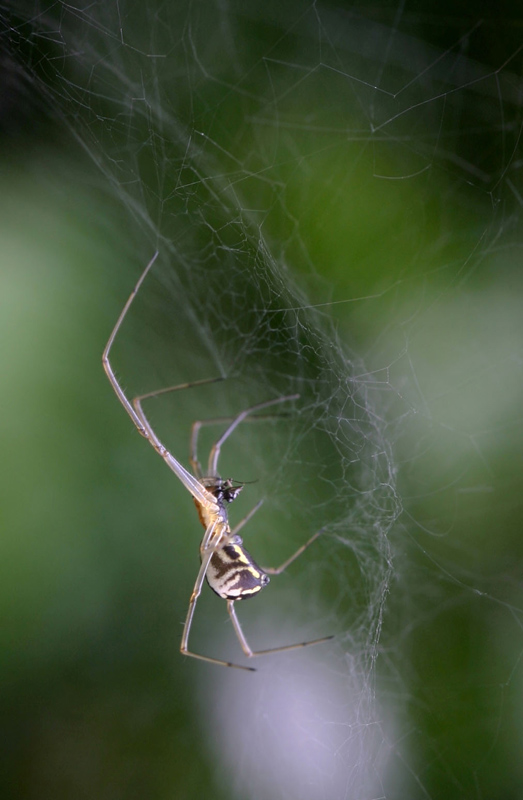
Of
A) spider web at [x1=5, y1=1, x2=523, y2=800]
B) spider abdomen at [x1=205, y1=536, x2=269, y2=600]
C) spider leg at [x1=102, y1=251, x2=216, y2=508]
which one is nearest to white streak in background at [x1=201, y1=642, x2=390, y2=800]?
spider web at [x1=5, y1=1, x2=523, y2=800]

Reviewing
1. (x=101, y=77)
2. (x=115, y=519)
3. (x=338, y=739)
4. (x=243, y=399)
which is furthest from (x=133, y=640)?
(x=101, y=77)

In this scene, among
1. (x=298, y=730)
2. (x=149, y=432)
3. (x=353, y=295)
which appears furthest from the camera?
(x=298, y=730)

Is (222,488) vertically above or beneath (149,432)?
beneath

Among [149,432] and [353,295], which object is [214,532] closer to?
[149,432]

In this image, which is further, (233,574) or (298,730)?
(298,730)

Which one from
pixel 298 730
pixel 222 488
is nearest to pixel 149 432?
pixel 222 488

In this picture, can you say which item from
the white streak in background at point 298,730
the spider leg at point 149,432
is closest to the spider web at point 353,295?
the white streak in background at point 298,730

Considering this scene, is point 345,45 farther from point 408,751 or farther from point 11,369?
point 408,751

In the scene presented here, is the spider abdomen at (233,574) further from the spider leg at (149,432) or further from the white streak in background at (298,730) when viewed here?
the white streak in background at (298,730)

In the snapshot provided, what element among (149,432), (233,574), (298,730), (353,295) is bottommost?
(298,730)
